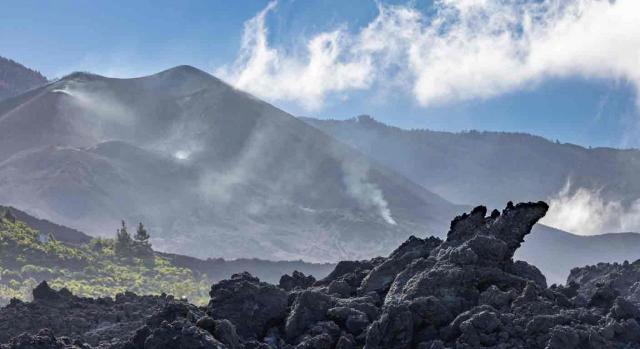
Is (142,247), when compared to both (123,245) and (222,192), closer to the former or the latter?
(123,245)

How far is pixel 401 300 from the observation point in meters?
15.3

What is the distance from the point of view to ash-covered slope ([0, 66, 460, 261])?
5464 inches

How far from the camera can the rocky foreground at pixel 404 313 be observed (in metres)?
13.6

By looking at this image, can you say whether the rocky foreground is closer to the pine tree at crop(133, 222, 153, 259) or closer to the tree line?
the tree line

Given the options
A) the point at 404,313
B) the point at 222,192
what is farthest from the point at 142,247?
the point at 222,192

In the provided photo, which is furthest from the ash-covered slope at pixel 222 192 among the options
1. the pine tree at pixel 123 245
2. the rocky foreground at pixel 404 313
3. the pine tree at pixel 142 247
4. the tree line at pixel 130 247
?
the rocky foreground at pixel 404 313

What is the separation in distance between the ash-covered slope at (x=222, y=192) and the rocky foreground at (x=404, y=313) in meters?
107

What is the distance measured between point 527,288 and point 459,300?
103 centimetres

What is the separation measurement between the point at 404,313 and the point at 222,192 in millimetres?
147237

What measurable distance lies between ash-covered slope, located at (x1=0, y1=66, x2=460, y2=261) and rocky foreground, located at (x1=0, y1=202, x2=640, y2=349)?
107m

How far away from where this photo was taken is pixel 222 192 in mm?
160750

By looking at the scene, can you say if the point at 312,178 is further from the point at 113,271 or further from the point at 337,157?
the point at 113,271

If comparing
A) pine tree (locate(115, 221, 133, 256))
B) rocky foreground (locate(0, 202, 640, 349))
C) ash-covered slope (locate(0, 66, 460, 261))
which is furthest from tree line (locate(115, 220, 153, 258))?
ash-covered slope (locate(0, 66, 460, 261))

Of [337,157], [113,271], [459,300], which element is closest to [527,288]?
[459,300]
